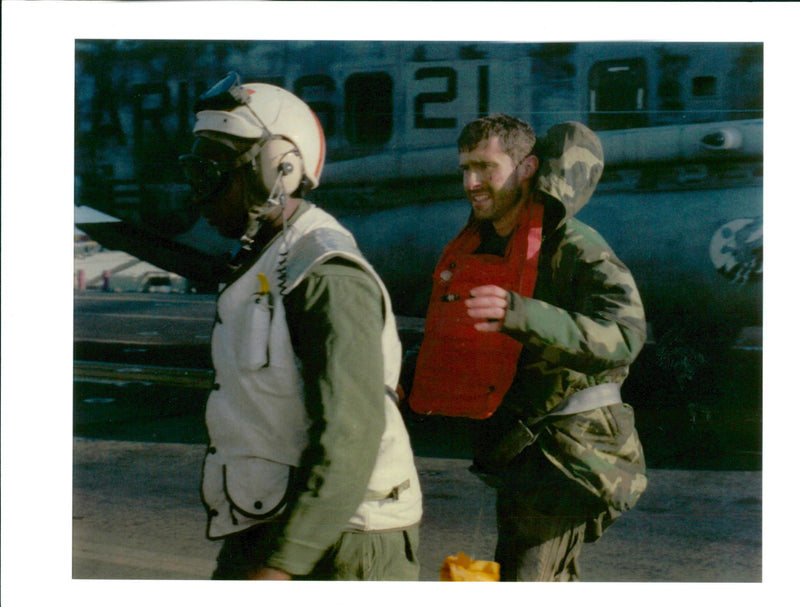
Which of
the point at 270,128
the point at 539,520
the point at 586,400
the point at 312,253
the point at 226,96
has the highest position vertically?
the point at 226,96

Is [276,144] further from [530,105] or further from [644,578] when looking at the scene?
[644,578]

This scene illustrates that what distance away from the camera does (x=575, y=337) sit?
3787 millimetres

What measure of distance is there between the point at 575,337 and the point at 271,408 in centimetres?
132

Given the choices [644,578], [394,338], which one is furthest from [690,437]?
[394,338]

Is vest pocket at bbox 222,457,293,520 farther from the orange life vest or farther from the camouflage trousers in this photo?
the camouflage trousers

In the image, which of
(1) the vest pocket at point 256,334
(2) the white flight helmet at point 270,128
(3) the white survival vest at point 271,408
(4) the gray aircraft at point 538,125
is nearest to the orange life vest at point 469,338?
(4) the gray aircraft at point 538,125

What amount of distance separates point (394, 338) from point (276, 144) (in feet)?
2.99

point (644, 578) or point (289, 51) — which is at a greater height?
point (289, 51)

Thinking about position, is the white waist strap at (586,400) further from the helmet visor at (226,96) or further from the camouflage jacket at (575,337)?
the helmet visor at (226,96)

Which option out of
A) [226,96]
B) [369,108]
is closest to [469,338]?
[369,108]

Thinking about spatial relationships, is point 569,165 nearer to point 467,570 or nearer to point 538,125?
point 538,125

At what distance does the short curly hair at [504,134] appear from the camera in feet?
13.4

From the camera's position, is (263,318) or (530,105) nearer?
(263,318)

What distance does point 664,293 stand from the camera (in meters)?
4.30
